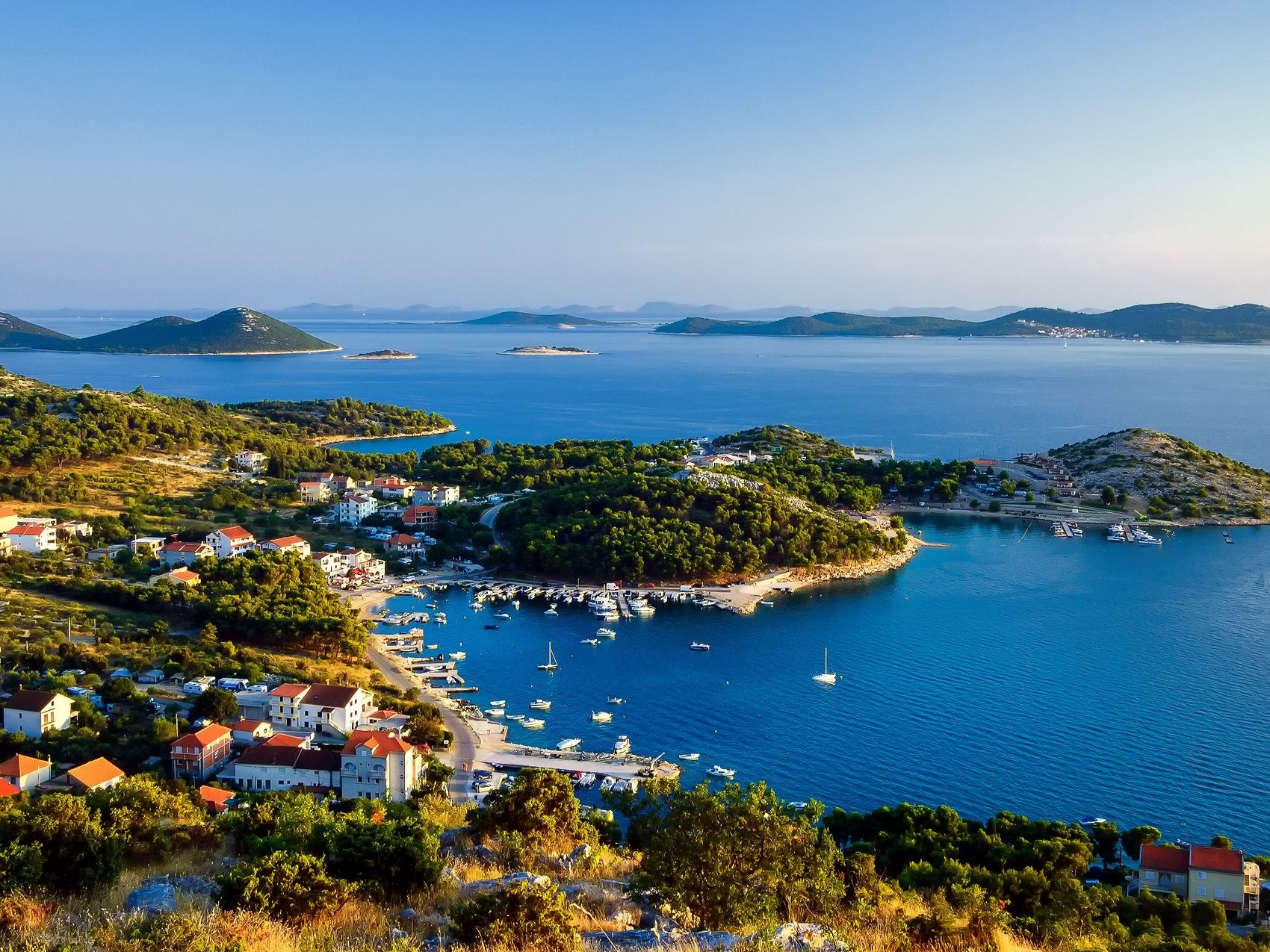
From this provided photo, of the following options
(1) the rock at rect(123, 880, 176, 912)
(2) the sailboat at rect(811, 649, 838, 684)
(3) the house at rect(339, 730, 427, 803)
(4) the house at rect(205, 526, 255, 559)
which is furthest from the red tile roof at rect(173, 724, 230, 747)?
(2) the sailboat at rect(811, 649, 838, 684)

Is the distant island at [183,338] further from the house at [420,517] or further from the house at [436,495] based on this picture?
the house at [420,517]

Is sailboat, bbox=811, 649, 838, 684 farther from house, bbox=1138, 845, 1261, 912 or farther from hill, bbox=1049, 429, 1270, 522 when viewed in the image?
hill, bbox=1049, 429, 1270, 522

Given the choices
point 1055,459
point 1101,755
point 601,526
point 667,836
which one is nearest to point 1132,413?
point 1055,459

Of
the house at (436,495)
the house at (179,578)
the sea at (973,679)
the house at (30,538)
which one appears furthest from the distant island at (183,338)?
the sea at (973,679)

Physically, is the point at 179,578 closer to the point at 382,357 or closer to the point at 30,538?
the point at 30,538

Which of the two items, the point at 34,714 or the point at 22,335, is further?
the point at 22,335

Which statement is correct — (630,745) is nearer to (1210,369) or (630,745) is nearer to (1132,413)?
(1132,413)

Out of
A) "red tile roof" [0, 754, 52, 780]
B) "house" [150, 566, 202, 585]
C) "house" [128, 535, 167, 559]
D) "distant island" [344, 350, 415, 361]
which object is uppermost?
"distant island" [344, 350, 415, 361]

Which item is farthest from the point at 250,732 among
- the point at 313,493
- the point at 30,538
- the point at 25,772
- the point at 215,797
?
the point at 313,493
